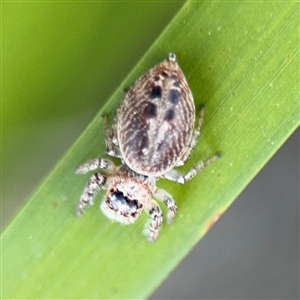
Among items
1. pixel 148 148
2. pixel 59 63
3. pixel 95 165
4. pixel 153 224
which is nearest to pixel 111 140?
pixel 95 165

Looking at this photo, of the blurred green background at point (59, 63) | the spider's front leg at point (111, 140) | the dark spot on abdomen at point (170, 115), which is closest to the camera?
the dark spot on abdomen at point (170, 115)

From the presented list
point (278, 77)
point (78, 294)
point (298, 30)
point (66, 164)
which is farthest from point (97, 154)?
point (298, 30)

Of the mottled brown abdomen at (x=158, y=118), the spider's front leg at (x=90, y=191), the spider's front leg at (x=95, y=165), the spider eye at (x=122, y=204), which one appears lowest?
the spider's front leg at (x=90, y=191)

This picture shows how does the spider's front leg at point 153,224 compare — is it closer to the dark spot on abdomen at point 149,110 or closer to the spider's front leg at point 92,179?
the spider's front leg at point 92,179

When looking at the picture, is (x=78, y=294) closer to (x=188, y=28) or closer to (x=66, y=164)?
(x=66, y=164)

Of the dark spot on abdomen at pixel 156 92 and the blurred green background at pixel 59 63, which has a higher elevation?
the dark spot on abdomen at pixel 156 92

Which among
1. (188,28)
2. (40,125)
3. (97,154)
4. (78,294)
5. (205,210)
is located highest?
(188,28)

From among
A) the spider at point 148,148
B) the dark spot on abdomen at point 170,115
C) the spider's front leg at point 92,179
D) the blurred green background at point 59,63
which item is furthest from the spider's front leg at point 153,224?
the blurred green background at point 59,63

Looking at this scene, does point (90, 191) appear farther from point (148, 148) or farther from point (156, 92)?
point (156, 92)
